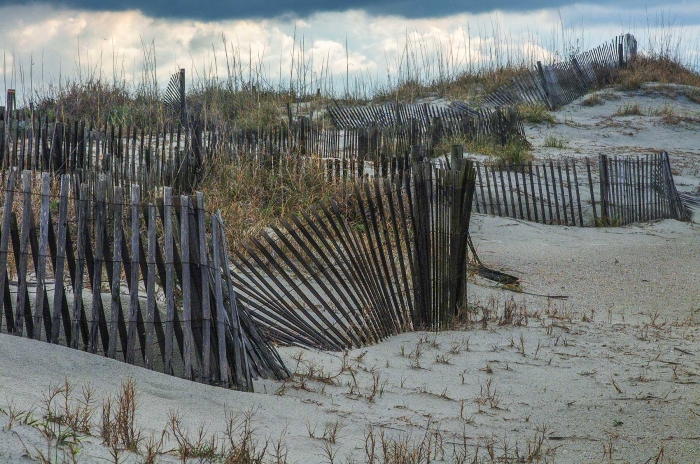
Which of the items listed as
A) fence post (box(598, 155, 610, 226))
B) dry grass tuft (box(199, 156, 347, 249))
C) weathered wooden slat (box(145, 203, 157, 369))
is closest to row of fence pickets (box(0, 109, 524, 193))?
dry grass tuft (box(199, 156, 347, 249))

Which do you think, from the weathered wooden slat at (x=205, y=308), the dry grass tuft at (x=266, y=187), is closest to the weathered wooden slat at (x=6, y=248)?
the weathered wooden slat at (x=205, y=308)

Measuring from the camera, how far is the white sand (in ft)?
9.61

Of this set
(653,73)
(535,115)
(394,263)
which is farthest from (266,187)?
(653,73)

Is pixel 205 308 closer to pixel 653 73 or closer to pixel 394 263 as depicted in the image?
pixel 394 263

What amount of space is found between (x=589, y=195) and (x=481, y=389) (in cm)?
835

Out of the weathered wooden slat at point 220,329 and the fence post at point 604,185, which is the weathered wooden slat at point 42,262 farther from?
the fence post at point 604,185

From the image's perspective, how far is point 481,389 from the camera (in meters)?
3.62

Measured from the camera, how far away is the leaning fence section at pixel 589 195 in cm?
1048

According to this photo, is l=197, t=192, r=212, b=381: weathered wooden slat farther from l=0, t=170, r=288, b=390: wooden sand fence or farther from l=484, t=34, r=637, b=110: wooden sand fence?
l=484, t=34, r=637, b=110: wooden sand fence

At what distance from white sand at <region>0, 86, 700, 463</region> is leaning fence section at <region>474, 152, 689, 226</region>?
3.97 meters

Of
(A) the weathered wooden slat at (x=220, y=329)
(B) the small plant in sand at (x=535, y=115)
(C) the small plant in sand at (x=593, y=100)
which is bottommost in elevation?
(A) the weathered wooden slat at (x=220, y=329)

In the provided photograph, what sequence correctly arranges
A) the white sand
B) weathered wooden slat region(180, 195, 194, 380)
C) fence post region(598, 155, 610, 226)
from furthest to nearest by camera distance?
fence post region(598, 155, 610, 226) < weathered wooden slat region(180, 195, 194, 380) < the white sand

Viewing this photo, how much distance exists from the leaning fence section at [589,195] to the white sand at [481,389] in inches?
156

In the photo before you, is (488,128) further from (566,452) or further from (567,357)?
(566,452)
